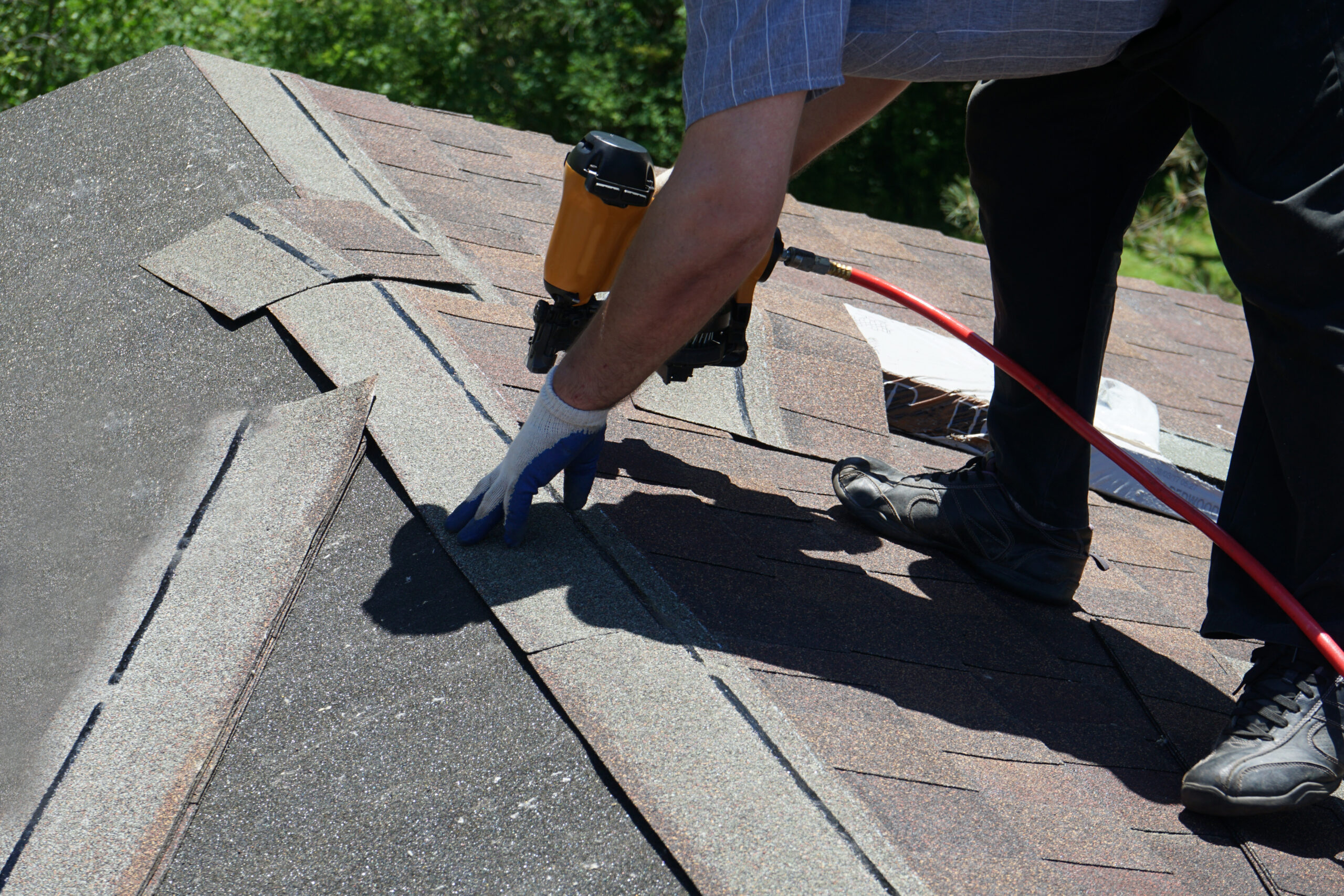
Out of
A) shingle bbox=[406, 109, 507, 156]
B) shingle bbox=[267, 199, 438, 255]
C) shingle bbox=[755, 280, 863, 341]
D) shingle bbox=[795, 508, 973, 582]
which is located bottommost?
shingle bbox=[795, 508, 973, 582]

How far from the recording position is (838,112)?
2.30m

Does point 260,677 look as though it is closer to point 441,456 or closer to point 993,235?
point 441,456

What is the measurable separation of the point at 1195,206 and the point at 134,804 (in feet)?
31.7

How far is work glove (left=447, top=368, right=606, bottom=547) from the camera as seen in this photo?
1870mm

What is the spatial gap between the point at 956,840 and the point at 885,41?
4.04 feet

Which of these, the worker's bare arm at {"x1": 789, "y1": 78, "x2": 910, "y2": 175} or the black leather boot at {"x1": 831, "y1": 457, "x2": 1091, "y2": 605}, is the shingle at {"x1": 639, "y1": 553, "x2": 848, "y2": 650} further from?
the worker's bare arm at {"x1": 789, "y1": 78, "x2": 910, "y2": 175}

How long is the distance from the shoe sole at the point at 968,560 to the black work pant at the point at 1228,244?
6.9 inches

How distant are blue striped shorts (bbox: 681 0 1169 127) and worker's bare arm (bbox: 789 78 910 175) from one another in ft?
1.08

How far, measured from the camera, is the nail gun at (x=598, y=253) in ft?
6.79

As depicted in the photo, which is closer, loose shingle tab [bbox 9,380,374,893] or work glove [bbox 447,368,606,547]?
loose shingle tab [bbox 9,380,374,893]

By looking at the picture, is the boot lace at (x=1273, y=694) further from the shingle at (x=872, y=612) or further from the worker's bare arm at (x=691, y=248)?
the worker's bare arm at (x=691, y=248)

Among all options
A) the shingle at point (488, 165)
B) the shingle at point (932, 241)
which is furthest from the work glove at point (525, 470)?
the shingle at point (932, 241)

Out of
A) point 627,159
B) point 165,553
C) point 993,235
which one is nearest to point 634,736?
point 165,553

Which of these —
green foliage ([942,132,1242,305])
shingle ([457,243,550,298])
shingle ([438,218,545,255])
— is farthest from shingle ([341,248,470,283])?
green foliage ([942,132,1242,305])
